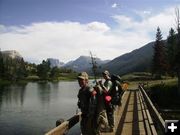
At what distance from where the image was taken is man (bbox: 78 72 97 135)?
31.2 feet

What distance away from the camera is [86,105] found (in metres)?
9.90

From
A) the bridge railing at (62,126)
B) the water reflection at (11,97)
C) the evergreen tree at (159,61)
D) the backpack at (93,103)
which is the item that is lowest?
the water reflection at (11,97)

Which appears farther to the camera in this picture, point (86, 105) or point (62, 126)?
point (86, 105)

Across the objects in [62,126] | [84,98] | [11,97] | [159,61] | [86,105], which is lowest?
[11,97]

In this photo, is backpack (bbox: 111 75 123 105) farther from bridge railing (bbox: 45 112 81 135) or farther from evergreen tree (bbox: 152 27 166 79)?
evergreen tree (bbox: 152 27 166 79)

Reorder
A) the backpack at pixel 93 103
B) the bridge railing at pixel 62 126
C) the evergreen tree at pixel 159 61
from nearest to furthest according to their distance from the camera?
the bridge railing at pixel 62 126
the backpack at pixel 93 103
the evergreen tree at pixel 159 61

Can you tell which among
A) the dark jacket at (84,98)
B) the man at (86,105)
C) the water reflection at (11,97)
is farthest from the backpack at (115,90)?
the water reflection at (11,97)

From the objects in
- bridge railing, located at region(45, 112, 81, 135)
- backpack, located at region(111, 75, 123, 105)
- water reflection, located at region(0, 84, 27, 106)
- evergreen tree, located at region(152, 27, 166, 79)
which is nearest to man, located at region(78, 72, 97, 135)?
bridge railing, located at region(45, 112, 81, 135)

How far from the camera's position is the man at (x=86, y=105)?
9.50 metres

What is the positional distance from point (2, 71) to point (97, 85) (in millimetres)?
192049

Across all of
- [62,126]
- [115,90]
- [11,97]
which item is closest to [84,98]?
[62,126]

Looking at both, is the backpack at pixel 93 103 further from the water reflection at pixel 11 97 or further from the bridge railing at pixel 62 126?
the water reflection at pixel 11 97

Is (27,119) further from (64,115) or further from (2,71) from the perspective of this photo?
(2,71)

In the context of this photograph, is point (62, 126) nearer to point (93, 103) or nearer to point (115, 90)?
point (93, 103)
